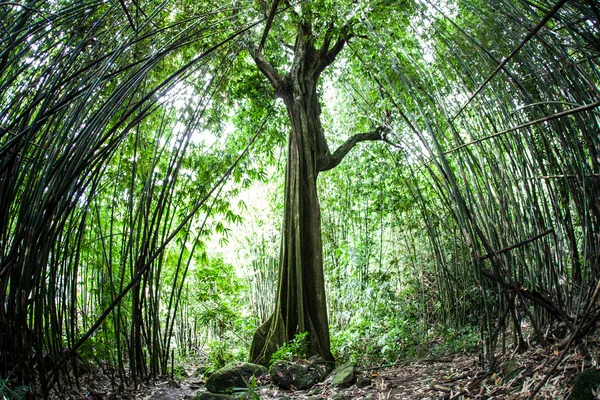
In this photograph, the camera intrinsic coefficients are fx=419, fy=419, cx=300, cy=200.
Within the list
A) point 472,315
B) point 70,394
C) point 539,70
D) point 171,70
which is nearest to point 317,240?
point 472,315

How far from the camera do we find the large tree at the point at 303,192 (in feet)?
10.7

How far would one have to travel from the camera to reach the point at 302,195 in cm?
366

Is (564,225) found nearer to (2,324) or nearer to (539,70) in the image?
(539,70)

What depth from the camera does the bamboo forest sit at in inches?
54.1

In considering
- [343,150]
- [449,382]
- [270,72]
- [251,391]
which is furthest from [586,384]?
[270,72]

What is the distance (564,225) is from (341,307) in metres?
3.66

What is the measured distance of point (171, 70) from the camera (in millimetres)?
3008

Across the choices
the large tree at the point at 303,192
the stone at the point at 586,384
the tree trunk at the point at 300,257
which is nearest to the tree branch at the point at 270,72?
the large tree at the point at 303,192

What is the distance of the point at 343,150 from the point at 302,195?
30.8 inches

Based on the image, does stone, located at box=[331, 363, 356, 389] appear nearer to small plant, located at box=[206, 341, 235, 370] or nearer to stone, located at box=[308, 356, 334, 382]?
stone, located at box=[308, 356, 334, 382]

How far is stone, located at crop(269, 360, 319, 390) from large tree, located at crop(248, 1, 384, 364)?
51 centimetres

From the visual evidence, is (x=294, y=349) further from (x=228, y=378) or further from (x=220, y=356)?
(x=220, y=356)

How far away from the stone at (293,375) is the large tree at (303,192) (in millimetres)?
511

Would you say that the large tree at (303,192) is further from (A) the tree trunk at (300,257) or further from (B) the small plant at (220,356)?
(B) the small plant at (220,356)
